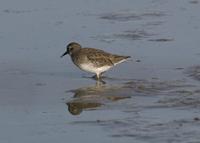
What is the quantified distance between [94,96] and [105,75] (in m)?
1.54

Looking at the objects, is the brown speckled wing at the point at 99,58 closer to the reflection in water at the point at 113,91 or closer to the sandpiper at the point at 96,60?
the sandpiper at the point at 96,60

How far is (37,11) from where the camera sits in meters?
17.1

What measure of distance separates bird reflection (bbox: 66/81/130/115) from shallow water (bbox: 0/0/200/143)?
1cm

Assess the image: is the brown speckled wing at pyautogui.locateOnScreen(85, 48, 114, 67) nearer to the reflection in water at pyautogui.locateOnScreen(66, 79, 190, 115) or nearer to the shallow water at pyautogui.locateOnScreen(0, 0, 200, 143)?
the shallow water at pyautogui.locateOnScreen(0, 0, 200, 143)

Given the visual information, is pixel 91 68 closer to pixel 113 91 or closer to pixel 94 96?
pixel 113 91

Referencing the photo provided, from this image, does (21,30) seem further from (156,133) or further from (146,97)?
(156,133)

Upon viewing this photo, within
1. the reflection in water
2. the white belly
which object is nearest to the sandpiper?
the white belly

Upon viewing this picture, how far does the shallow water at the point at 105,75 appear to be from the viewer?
10.5 metres

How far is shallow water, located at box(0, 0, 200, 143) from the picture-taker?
10500mm

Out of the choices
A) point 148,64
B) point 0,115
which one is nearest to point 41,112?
point 0,115

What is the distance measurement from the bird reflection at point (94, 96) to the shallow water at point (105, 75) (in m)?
0.01

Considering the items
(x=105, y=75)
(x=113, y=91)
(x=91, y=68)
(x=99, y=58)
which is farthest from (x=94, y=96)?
(x=105, y=75)

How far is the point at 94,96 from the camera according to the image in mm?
12195

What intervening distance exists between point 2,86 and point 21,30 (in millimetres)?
2966
